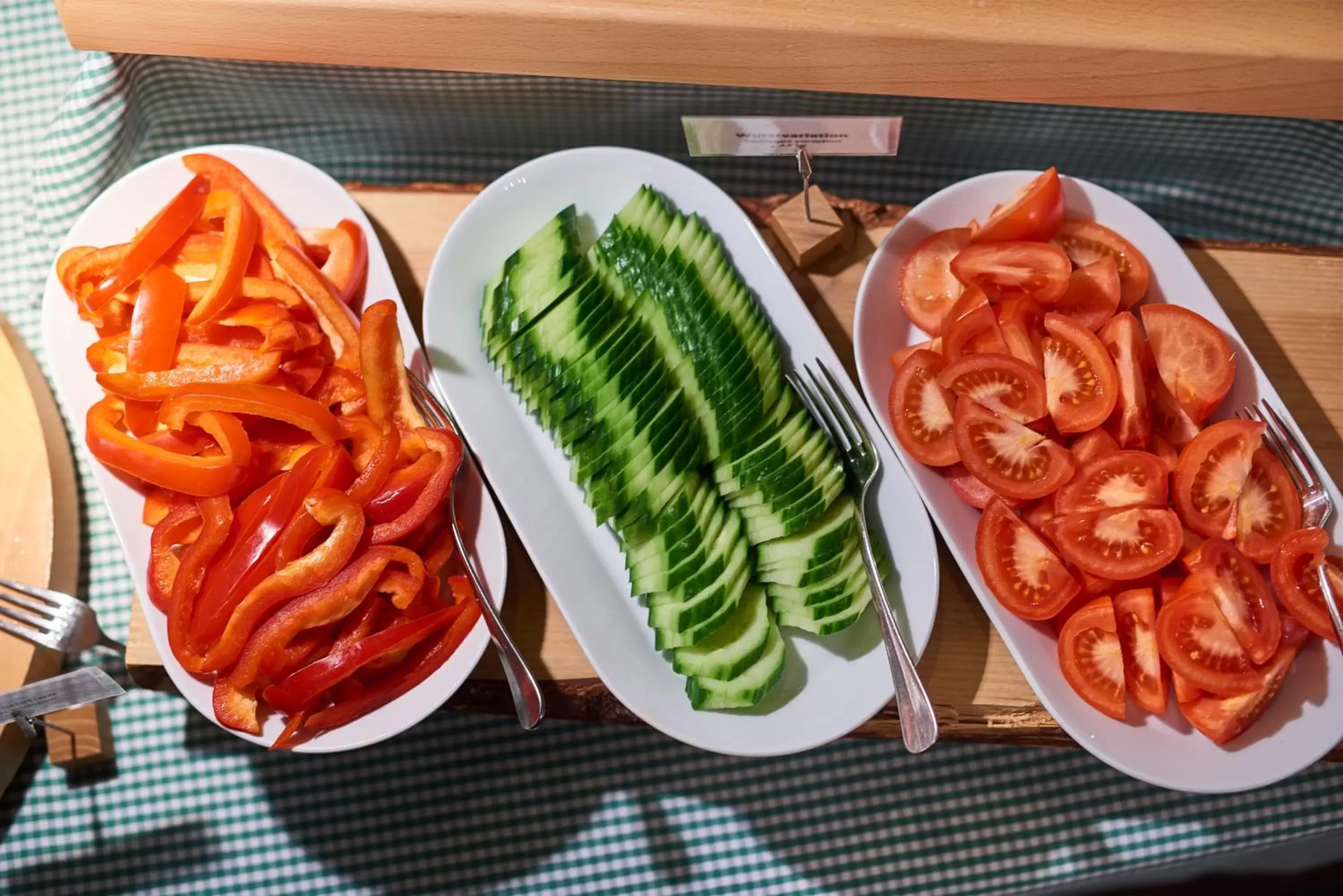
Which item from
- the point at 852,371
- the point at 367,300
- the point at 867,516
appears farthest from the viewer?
the point at 852,371

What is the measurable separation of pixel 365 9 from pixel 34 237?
106 centimetres

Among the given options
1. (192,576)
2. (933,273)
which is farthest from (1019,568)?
(192,576)

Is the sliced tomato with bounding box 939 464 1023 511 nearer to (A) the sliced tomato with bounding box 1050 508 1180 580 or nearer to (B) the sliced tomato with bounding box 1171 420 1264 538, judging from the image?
(A) the sliced tomato with bounding box 1050 508 1180 580

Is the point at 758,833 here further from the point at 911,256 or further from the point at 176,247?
the point at 176,247

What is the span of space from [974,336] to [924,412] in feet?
0.58

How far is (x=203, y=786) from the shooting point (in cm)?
226

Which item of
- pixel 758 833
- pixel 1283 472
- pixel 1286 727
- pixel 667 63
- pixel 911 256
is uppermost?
pixel 667 63

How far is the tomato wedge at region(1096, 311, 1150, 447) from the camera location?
184cm

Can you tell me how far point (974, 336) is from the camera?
192 cm

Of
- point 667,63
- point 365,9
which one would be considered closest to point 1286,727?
point 667,63

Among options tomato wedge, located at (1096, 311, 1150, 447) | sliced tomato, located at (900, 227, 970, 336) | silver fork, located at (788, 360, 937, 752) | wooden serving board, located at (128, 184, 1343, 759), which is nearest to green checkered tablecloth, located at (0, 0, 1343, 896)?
wooden serving board, located at (128, 184, 1343, 759)

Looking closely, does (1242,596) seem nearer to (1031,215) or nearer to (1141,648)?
(1141,648)

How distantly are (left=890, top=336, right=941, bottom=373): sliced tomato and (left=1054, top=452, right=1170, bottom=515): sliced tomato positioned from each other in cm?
34

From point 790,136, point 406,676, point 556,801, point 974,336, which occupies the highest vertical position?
point 790,136
